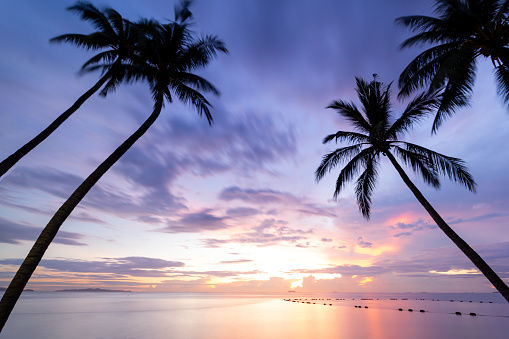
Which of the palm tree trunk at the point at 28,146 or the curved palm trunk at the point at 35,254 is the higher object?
the palm tree trunk at the point at 28,146

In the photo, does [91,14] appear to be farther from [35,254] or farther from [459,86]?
[459,86]

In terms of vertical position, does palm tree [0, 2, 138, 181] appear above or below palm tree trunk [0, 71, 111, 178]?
above

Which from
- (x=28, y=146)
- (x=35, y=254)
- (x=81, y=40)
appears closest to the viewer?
(x=35, y=254)

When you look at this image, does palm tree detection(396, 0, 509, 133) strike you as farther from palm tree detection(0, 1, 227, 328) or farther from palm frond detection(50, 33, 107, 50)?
palm frond detection(50, 33, 107, 50)

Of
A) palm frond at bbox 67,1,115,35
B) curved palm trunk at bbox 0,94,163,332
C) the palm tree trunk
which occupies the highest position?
palm frond at bbox 67,1,115,35

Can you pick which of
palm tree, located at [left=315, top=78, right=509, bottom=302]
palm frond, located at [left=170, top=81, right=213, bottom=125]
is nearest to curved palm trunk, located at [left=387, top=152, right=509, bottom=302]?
palm tree, located at [left=315, top=78, right=509, bottom=302]

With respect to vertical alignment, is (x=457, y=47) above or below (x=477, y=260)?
above

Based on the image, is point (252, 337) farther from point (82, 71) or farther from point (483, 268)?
point (82, 71)

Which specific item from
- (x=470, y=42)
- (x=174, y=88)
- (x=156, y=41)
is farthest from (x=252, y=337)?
(x=470, y=42)

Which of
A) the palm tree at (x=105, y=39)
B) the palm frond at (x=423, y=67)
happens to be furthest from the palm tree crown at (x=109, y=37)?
the palm frond at (x=423, y=67)

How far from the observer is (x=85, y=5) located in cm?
1079

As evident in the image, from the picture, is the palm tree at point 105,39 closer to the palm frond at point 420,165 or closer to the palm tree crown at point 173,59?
the palm tree crown at point 173,59

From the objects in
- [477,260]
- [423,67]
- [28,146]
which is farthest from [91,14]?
[477,260]

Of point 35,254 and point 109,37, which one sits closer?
point 35,254
